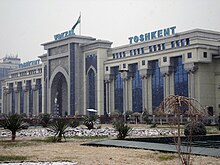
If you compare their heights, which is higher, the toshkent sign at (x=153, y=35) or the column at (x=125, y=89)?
the toshkent sign at (x=153, y=35)

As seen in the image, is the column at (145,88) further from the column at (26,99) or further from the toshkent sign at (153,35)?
the column at (26,99)

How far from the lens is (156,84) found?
63.8 meters

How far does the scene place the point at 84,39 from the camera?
78.4 metres

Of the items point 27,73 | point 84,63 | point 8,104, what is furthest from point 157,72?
point 8,104

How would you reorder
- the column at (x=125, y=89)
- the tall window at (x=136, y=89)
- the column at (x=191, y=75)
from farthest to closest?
1. the column at (x=125, y=89)
2. the tall window at (x=136, y=89)
3. the column at (x=191, y=75)

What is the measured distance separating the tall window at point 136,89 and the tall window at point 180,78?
28.2 ft

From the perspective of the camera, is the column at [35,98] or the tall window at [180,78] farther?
the column at [35,98]

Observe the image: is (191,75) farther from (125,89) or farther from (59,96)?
(59,96)

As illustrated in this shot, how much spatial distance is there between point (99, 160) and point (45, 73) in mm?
78869

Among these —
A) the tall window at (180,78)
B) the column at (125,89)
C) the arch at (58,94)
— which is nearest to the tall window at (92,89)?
the column at (125,89)

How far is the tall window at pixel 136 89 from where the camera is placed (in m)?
67.1

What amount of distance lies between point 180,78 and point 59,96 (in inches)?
1412

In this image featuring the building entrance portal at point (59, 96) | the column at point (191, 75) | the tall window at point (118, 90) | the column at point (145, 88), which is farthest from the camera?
the building entrance portal at point (59, 96)

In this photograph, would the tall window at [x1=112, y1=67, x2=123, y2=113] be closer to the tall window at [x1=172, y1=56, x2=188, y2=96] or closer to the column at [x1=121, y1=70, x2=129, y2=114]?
the column at [x1=121, y1=70, x2=129, y2=114]
